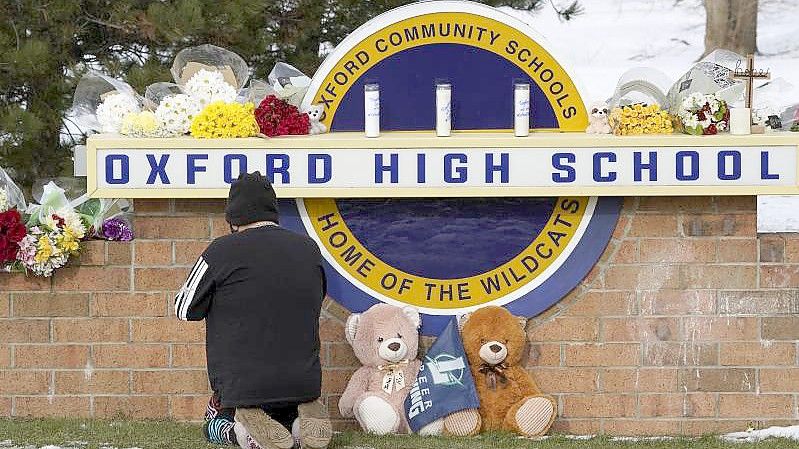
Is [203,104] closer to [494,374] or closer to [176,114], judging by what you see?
[176,114]

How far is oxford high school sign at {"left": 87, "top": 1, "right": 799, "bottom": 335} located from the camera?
21.3 ft

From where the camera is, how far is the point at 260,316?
5891 mm

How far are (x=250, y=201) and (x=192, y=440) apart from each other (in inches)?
46.2

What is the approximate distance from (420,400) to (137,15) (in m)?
4.78

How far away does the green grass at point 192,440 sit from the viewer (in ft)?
20.7

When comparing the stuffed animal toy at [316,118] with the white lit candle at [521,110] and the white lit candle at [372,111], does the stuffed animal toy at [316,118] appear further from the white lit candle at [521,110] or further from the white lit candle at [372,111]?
the white lit candle at [521,110]

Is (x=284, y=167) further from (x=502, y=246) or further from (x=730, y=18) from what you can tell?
(x=730, y=18)

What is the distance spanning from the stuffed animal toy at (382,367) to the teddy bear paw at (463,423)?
0.21 m

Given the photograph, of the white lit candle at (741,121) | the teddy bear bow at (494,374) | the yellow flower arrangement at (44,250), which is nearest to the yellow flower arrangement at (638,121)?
the white lit candle at (741,121)

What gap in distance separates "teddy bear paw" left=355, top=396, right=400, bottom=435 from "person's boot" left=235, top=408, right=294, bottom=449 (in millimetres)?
685

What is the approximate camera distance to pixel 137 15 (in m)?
10.2

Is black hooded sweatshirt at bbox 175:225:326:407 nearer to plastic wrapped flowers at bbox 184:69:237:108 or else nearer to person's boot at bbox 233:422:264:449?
person's boot at bbox 233:422:264:449

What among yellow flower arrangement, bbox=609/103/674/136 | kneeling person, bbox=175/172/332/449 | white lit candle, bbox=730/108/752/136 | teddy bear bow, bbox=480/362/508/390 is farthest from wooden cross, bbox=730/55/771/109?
kneeling person, bbox=175/172/332/449

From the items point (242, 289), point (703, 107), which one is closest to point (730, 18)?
point (703, 107)
